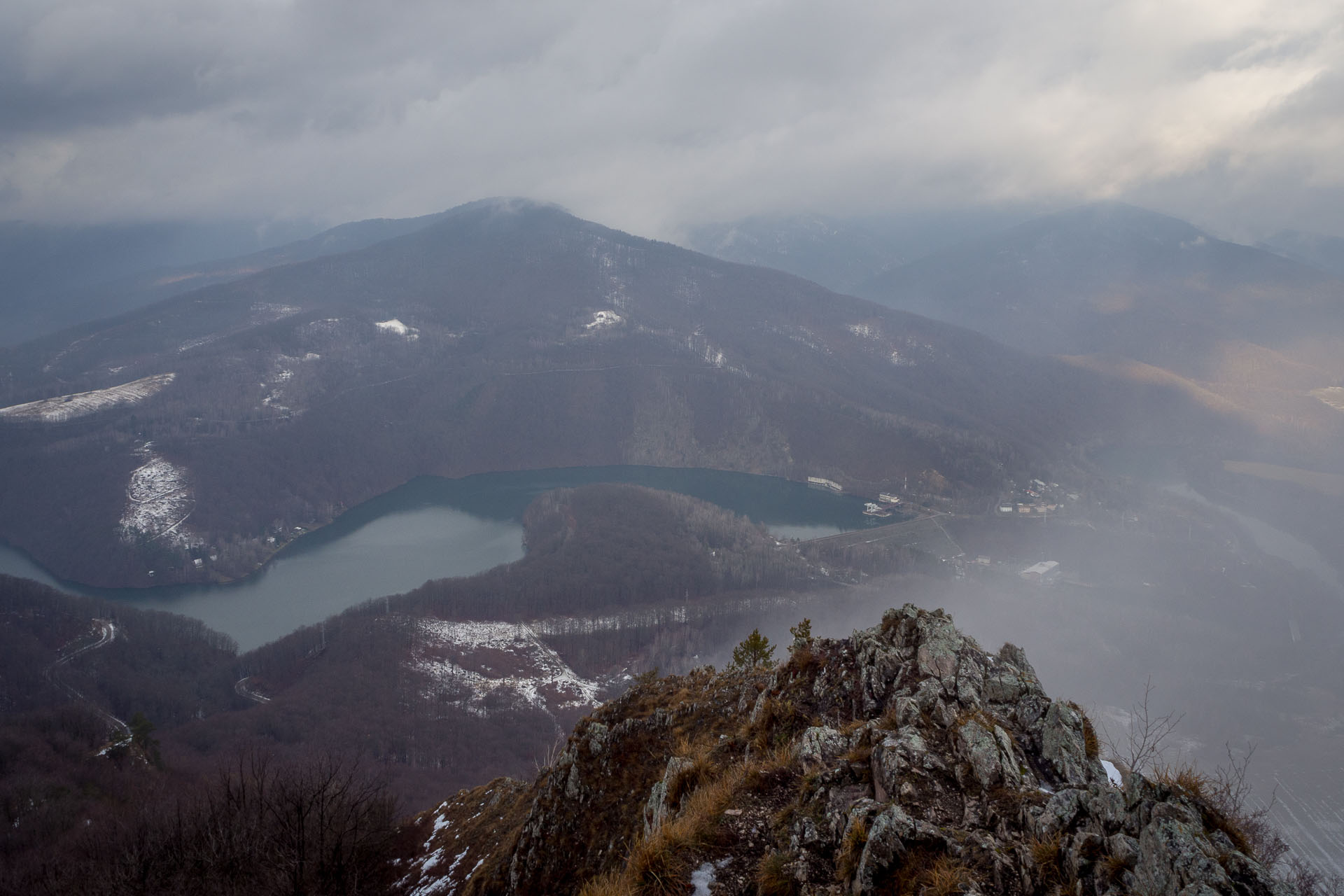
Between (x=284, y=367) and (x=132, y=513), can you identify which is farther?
(x=284, y=367)

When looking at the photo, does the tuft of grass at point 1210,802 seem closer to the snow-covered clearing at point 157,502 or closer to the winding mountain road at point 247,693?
the winding mountain road at point 247,693

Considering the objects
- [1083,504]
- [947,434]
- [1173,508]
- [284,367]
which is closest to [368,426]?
[284,367]

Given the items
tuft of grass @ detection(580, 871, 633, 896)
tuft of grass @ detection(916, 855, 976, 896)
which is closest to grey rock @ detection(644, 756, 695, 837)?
tuft of grass @ detection(580, 871, 633, 896)

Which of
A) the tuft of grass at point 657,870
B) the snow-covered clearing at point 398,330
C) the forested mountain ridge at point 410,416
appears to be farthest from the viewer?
the snow-covered clearing at point 398,330

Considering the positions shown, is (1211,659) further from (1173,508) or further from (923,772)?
(923,772)

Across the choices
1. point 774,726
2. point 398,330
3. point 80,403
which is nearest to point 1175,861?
point 774,726

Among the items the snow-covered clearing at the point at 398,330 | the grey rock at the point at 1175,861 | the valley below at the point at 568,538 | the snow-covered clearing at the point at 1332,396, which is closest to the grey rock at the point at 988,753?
the grey rock at the point at 1175,861

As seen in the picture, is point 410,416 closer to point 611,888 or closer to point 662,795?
point 662,795
